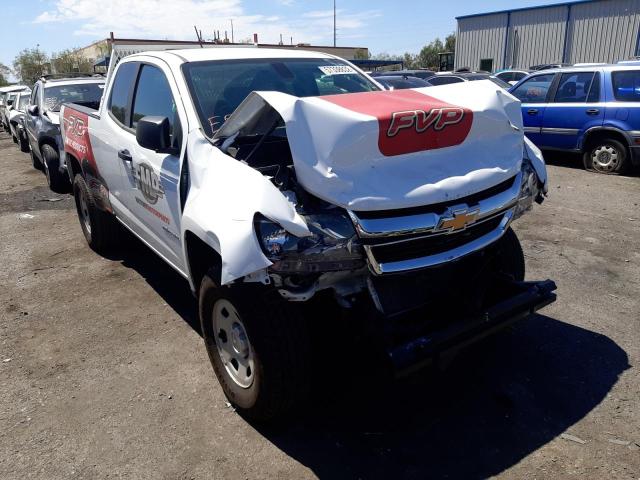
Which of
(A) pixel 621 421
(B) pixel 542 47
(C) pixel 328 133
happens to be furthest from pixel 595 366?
(B) pixel 542 47

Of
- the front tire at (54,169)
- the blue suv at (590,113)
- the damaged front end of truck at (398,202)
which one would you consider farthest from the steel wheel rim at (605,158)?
the front tire at (54,169)

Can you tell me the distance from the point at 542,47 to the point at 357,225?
34.4 metres

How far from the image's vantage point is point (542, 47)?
31.8 metres

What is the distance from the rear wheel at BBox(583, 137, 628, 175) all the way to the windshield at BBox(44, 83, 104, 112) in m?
8.59

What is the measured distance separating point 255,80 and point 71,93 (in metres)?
7.29

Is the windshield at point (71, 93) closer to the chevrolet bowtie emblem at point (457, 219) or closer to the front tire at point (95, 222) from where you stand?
the front tire at point (95, 222)

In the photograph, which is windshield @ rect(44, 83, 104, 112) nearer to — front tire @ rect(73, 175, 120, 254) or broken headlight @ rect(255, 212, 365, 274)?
front tire @ rect(73, 175, 120, 254)

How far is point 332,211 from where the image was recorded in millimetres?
2512

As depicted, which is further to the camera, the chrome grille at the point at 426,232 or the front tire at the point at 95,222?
the front tire at the point at 95,222

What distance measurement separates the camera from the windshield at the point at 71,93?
9.32 m

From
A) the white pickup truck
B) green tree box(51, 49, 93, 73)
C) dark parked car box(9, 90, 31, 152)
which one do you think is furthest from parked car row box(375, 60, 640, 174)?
green tree box(51, 49, 93, 73)

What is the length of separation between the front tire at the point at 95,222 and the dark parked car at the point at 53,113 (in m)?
3.02

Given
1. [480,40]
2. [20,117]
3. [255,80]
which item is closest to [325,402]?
[255,80]

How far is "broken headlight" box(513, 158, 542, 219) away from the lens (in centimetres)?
313
